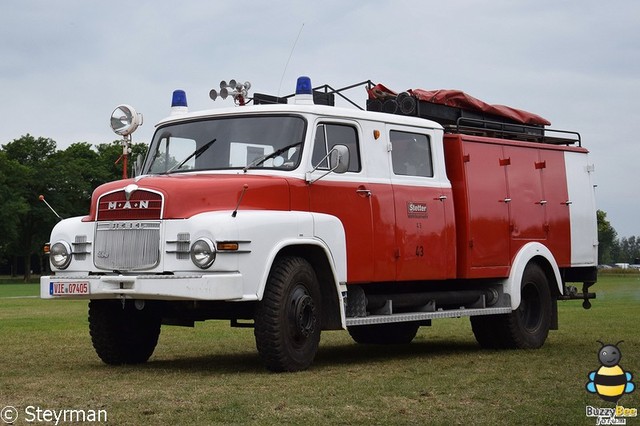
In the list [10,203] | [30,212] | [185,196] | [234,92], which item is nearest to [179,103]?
[234,92]

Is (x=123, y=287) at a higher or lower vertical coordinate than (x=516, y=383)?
higher

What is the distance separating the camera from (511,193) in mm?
15438

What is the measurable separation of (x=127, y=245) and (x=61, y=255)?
95 cm

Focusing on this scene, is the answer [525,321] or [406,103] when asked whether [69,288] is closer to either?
[406,103]

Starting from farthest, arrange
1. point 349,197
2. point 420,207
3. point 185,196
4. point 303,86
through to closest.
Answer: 1. point 420,207
2. point 303,86
3. point 349,197
4. point 185,196

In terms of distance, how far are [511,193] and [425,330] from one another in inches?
188

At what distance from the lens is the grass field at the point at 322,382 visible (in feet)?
27.9

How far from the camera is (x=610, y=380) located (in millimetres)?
9188

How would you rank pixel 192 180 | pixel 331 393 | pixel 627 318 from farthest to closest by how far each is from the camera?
1. pixel 627 318
2. pixel 192 180
3. pixel 331 393

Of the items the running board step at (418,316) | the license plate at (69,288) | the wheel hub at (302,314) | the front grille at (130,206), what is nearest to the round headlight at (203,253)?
the front grille at (130,206)

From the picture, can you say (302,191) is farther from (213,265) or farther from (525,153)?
(525,153)

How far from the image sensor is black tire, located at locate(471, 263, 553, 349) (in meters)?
15.2

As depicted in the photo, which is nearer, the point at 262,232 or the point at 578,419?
the point at 578,419

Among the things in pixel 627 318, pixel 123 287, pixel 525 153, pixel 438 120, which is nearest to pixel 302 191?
pixel 123 287
